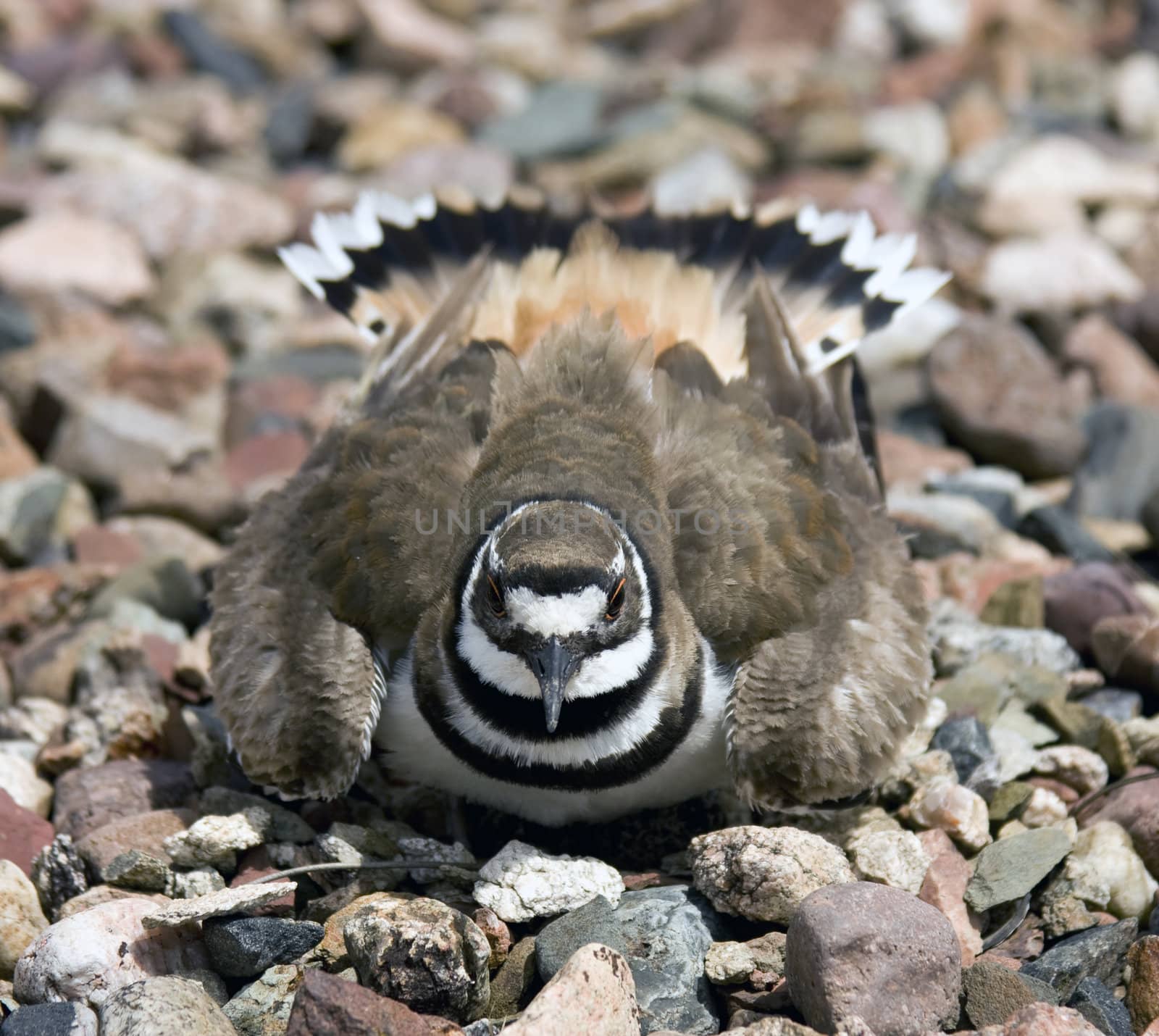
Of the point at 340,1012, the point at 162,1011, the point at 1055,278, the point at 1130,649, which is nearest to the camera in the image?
the point at 340,1012

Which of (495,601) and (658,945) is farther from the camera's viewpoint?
(495,601)

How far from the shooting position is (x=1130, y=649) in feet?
19.7

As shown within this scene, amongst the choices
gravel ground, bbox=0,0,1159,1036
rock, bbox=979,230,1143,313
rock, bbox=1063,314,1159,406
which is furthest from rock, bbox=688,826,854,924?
rock, bbox=979,230,1143,313

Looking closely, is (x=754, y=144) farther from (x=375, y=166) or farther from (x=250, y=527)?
(x=250, y=527)

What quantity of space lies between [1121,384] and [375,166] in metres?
5.54

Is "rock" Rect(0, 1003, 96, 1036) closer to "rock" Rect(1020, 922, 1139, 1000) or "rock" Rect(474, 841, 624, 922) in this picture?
"rock" Rect(474, 841, 624, 922)

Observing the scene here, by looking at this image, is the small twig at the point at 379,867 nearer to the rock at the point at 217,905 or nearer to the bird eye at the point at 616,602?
the rock at the point at 217,905

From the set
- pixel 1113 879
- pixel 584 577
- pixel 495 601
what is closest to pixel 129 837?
pixel 495 601

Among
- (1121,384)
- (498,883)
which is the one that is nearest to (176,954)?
(498,883)

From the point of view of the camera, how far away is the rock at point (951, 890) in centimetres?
477

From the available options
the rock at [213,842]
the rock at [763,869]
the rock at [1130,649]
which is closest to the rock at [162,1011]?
the rock at [213,842]

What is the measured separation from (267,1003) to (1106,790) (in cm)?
296

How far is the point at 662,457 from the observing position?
213 inches

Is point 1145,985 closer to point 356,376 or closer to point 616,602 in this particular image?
point 616,602
